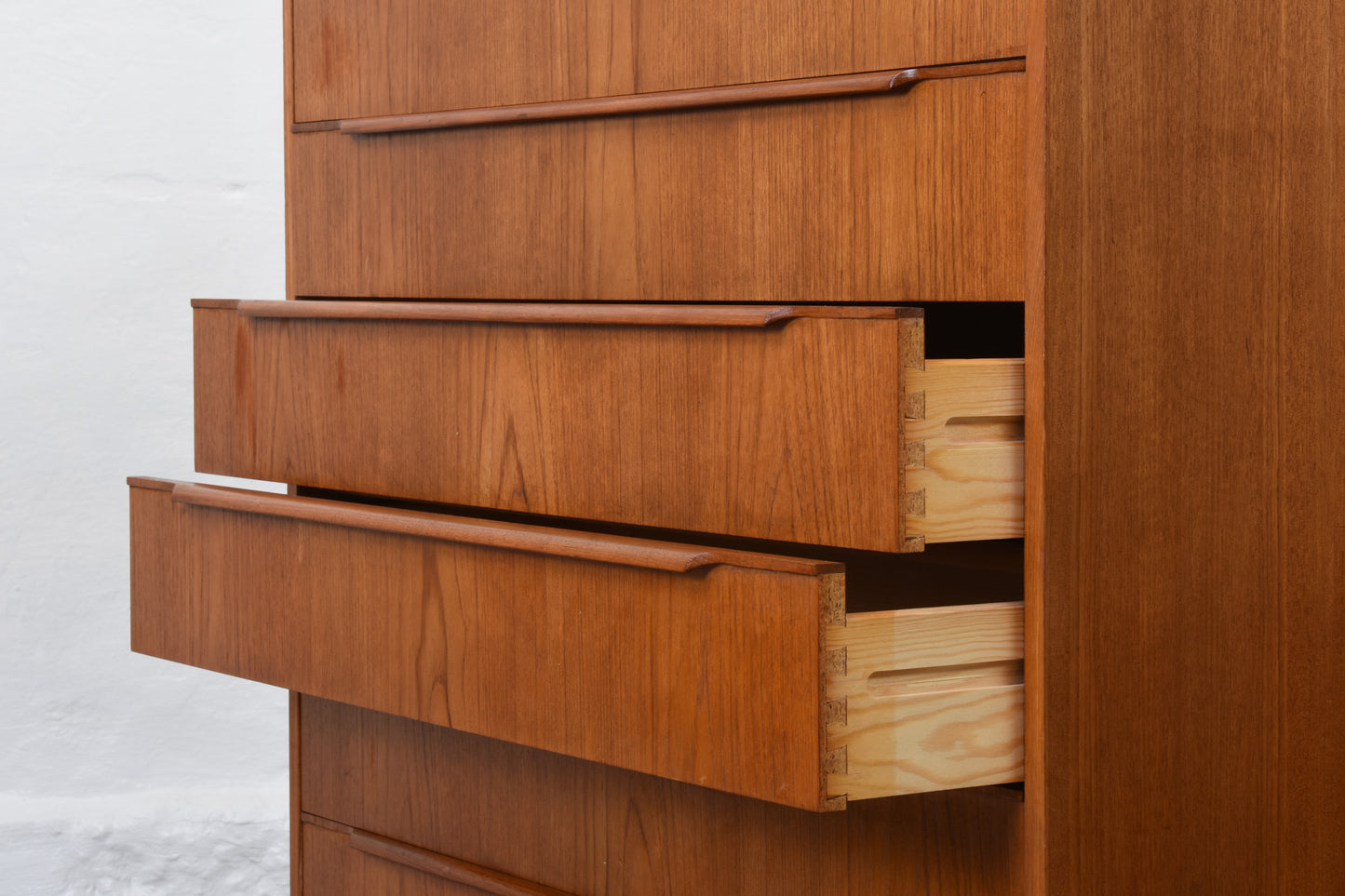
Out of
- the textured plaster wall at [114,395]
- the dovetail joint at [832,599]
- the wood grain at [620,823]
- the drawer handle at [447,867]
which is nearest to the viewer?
the dovetail joint at [832,599]

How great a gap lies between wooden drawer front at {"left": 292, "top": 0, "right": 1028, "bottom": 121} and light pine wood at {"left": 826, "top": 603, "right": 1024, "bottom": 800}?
30 centimetres

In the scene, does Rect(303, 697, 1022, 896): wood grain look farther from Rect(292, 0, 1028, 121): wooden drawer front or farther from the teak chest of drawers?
Rect(292, 0, 1028, 121): wooden drawer front

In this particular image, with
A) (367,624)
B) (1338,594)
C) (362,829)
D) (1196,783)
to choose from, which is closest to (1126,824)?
(1196,783)

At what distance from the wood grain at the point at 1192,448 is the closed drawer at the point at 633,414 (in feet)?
0.21

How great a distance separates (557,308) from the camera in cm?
89

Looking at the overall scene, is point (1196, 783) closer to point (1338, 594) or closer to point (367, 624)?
point (1338, 594)

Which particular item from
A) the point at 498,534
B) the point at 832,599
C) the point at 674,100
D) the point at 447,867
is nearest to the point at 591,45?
the point at 674,100

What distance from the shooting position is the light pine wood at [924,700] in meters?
0.72

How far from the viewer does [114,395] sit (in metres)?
1.96

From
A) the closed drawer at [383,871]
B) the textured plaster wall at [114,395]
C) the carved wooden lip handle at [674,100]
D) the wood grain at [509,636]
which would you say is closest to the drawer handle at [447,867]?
the closed drawer at [383,871]

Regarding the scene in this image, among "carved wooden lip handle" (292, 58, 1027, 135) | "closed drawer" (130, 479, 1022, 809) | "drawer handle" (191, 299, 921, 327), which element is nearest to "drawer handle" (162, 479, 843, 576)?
"closed drawer" (130, 479, 1022, 809)

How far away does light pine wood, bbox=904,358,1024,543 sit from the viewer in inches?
28.8

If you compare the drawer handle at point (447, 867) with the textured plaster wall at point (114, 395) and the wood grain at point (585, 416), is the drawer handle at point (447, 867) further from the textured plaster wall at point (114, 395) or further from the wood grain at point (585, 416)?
the textured plaster wall at point (114, 395)

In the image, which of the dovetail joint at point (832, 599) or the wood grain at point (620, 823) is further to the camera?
the wood grain at point (620, 823)
